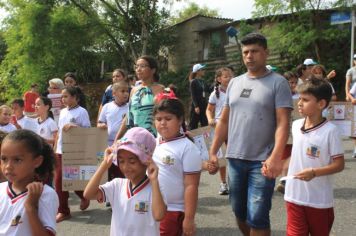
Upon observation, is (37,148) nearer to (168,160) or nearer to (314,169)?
(168,160)

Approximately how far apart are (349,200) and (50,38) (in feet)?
75.9

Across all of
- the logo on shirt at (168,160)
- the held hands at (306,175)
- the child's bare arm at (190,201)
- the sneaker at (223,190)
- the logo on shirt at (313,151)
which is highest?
the logo on shirt at (313,151)

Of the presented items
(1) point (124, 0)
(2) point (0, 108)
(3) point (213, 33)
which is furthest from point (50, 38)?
(2) point (0, 108)

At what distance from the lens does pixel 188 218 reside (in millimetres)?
3148

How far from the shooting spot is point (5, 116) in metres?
6.61

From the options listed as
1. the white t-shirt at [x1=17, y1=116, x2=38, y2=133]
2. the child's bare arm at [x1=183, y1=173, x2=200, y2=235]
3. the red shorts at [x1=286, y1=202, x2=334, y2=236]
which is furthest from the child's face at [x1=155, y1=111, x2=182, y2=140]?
the white t-shirt at [x1=17, y1=116, x2=38, y2=133]

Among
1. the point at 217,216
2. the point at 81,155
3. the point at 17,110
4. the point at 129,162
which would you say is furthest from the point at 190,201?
the point at 17,110

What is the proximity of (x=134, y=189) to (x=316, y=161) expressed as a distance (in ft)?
5.30

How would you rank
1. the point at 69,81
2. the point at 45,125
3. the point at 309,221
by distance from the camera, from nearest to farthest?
the point at 309,221, the point at 45,125, the point at 69,81

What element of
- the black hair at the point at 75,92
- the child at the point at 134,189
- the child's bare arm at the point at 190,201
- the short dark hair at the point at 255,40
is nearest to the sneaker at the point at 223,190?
the black hair at the point at 75,92

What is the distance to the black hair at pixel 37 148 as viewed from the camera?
260 centimetres

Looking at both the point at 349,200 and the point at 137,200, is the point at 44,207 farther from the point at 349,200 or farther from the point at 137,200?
the point at 349,200

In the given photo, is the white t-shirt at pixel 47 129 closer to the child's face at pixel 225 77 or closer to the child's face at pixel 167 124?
the child's face at pixel 225 77

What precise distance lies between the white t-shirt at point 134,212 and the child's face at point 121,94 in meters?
3.35
